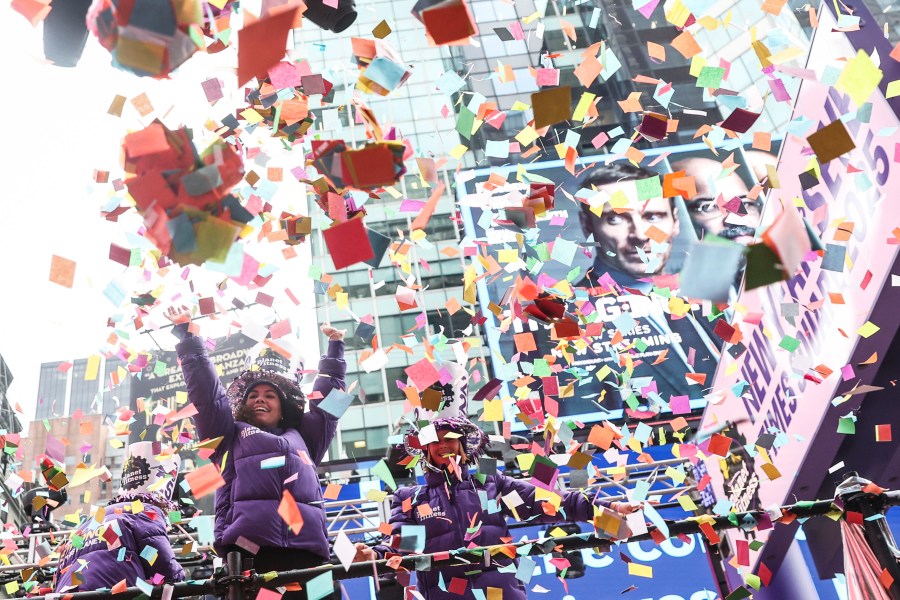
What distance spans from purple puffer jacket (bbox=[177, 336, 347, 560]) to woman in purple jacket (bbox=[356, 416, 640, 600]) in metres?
0.34

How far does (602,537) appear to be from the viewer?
6.69ft

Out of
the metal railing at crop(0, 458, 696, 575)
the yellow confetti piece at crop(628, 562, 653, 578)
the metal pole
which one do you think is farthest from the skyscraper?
the metal pole

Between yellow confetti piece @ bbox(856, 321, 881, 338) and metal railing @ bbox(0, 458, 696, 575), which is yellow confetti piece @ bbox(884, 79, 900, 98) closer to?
yellow confetti piece @ bbox(856, 321, 881, 338)

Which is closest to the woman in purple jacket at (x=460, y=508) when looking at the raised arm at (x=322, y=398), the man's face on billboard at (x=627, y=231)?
the raised arm at (x=322, y=398)

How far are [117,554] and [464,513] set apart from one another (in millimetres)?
1441

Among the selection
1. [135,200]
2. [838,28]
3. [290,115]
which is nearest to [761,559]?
[838,28]

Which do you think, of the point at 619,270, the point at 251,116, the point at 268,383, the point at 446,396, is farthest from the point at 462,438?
the point at 619,270

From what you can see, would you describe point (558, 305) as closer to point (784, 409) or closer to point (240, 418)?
point (784, 409)

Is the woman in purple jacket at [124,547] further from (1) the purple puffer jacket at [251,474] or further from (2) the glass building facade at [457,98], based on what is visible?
(2) the glass building facade at [457,98]

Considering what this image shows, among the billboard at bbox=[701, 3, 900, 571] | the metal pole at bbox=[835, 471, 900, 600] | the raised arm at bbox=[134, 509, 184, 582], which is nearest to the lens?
the metal pole at bbox=[835, 471, 900, 600]

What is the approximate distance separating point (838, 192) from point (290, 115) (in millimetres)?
1932

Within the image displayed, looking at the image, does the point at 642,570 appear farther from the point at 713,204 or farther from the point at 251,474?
the point at 713,204

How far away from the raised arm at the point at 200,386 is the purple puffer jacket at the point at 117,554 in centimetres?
46

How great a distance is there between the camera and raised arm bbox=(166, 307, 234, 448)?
128 inches
